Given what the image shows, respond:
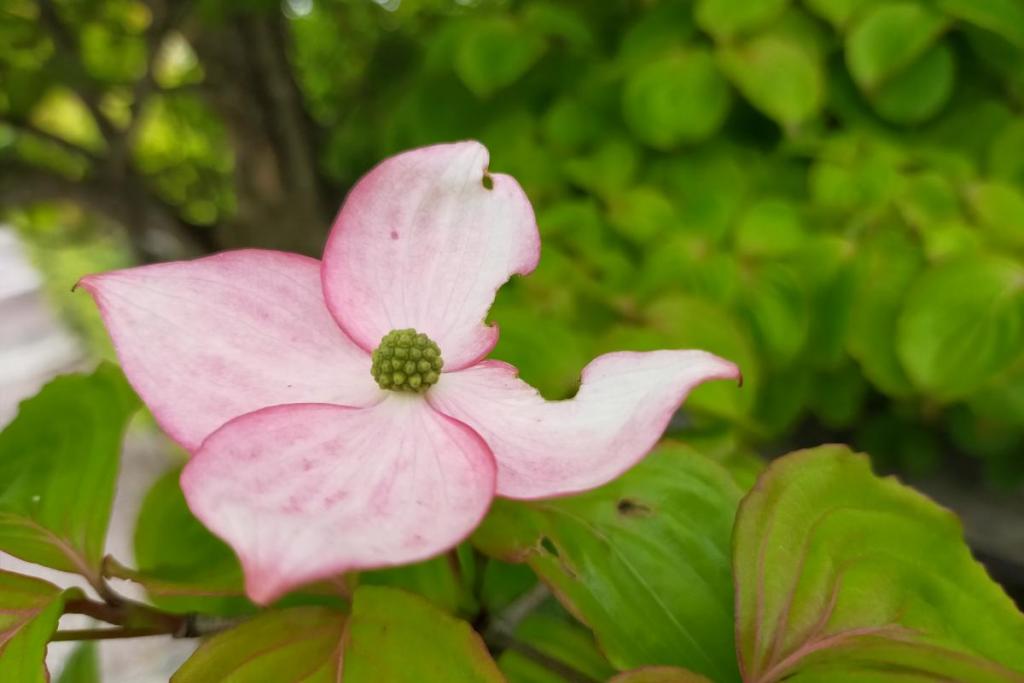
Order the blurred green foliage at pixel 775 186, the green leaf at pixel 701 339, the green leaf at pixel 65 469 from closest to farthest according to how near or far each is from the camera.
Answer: the green leaf at pixel 65 469, the green leaf at pixel 701 339, the blurred green foliage at pixel 775 186

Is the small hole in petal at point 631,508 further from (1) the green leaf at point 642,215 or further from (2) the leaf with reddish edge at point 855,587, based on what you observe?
(1) the green leaf at point 642,215

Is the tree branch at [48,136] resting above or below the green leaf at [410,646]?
below

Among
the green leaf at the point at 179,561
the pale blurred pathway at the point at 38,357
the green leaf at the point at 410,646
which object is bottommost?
the pale blurred pathway at the point at 38,357

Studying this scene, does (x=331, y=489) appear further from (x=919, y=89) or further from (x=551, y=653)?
(x=919, y=89)

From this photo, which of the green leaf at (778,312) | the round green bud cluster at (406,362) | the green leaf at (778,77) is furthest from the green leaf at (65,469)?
the green leaf at (778,77)

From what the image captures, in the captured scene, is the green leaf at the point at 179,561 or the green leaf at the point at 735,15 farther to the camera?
the green leaf at the point at 735,15

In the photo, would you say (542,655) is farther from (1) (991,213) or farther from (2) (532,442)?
(1) (991,213)
